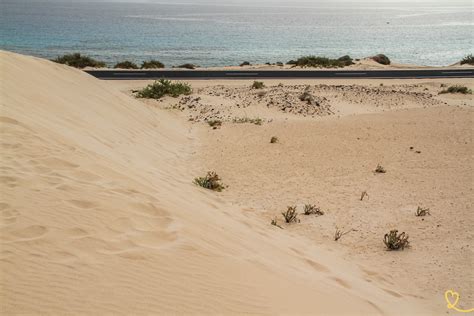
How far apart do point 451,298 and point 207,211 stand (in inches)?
158

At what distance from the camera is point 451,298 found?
657 cm

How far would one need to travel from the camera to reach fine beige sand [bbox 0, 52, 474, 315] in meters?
4.85

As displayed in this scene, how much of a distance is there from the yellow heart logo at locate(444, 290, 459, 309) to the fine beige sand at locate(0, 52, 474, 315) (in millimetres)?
101

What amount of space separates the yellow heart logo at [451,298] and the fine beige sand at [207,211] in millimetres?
101

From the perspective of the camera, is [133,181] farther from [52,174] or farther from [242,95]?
[242,95]

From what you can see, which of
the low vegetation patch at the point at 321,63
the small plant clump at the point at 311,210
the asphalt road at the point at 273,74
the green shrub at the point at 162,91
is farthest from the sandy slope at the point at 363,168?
the low vegetation patch at the point at 321,63

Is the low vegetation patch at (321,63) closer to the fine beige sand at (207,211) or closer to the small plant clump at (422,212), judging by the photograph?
the fine beige sand at (207,211)

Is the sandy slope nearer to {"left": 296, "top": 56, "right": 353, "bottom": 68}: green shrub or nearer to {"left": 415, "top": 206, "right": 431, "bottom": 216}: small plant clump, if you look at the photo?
{"left": 415, "top": 206, "right": 431, "bottom": 216}: small plant clump

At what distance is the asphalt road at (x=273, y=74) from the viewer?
3347cm

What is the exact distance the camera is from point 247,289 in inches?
205

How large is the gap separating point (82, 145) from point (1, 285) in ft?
18.7

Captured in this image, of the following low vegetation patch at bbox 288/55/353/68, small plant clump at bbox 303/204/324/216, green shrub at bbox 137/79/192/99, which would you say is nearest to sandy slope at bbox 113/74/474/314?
small plant clump at bbox 303/204/324/216

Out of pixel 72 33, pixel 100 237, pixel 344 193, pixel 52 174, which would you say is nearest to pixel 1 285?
pixel 100 237

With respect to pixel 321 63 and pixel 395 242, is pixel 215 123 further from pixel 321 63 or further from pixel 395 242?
pixel 321 63
